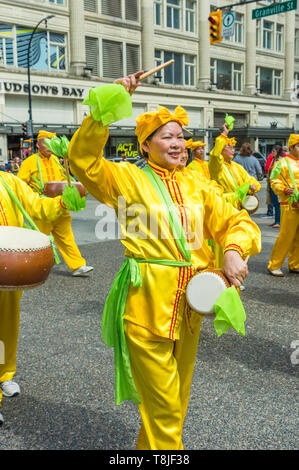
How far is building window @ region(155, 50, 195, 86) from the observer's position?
118 feet

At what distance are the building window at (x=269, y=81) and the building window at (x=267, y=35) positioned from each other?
204 cm

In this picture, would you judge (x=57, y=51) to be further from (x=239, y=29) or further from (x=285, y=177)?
(x=285, y=177)

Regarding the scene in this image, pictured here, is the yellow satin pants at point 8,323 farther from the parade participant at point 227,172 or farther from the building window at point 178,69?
the building window at point 178,69

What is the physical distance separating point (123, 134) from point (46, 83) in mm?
5961

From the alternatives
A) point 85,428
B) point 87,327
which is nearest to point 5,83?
point 87,327

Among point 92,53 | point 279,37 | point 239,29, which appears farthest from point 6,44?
point 279,37

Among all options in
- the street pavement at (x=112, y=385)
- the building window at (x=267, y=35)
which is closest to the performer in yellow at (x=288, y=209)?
the street pavement at (x=112, y=385)

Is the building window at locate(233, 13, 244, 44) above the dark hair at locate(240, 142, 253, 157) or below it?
above

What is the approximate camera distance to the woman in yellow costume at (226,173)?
589 centimetres

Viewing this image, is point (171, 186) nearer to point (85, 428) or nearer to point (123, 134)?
point (85, 428)

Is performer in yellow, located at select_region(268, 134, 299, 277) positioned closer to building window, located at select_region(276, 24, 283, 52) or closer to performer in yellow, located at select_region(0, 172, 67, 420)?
performer in yellow, located at select_region(0, 172, 67, 420)
